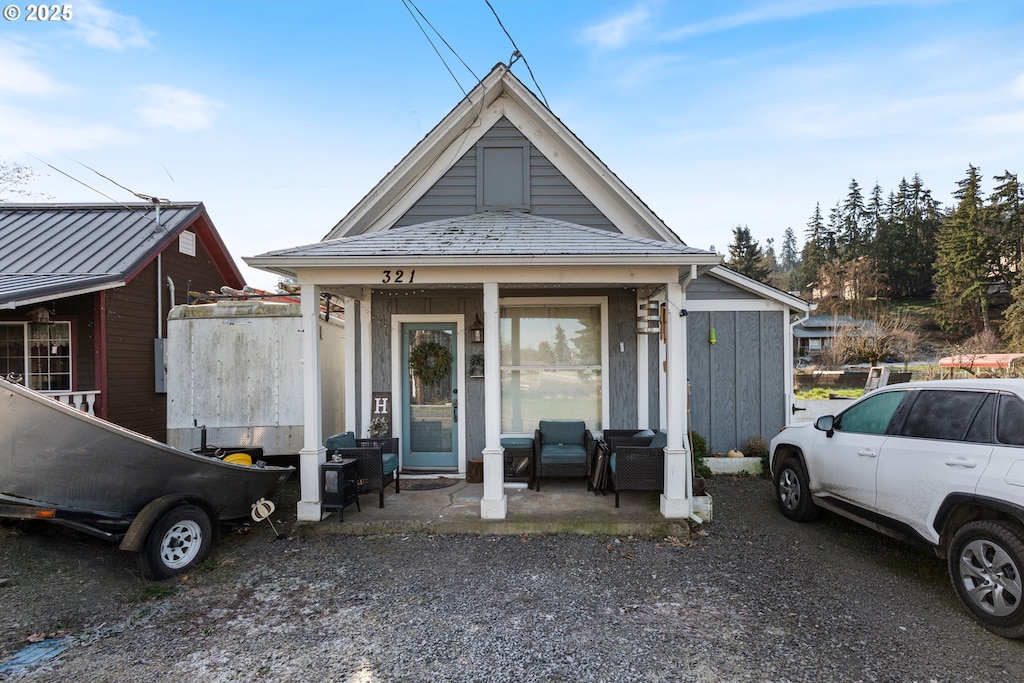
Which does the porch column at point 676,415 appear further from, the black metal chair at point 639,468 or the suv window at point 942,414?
the suv window at point 942,414

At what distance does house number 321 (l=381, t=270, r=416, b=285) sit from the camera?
5.67 meters

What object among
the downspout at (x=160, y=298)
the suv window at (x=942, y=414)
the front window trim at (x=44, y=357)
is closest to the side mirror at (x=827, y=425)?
the suv window at (x=942, y=414)

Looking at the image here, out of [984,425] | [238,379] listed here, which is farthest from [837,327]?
[238,379]

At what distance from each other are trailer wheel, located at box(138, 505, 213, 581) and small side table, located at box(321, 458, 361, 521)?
111cm

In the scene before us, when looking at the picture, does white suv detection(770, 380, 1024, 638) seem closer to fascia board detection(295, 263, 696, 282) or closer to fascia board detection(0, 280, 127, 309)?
fascia board detection(295, 263, 696, 282)

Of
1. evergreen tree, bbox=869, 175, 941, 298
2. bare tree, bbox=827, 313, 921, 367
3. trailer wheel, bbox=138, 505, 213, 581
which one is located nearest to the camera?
trailer wheel, bbox=138, 505, 213, 581

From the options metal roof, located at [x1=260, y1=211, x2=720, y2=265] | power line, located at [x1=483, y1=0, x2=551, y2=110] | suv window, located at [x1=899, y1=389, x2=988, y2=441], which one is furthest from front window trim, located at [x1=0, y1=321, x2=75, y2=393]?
suv window, located at [x1=899, y1=389, x2=988, y2=441]

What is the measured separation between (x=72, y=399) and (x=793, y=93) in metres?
14.1

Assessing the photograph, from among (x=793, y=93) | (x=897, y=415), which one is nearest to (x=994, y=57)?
(x=793, y=93)

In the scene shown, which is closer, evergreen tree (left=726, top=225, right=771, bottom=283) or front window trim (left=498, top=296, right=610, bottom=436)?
front window trim (left=498, top=296, right=610, bottom=436)

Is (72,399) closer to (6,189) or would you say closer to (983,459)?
(983,459)

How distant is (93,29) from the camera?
752cm

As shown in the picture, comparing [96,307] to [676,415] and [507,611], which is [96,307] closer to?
[507,611]

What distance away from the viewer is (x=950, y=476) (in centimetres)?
370
